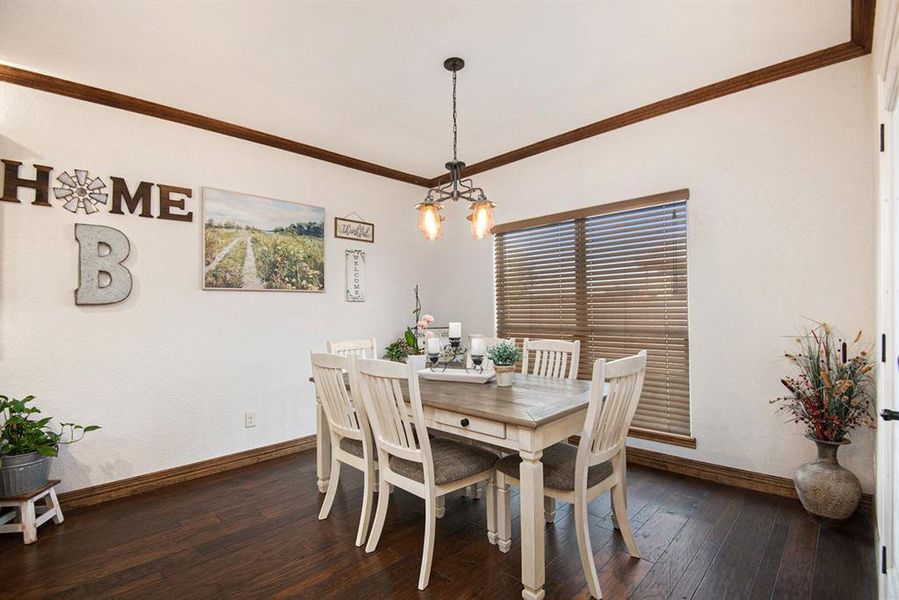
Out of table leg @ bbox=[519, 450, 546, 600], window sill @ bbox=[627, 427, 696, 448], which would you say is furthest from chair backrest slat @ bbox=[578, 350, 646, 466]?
window sill @ bbox=[627, 427, 696, 448]

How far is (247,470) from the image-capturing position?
3334 millimetres

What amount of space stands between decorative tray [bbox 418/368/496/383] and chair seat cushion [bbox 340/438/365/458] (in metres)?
0.55

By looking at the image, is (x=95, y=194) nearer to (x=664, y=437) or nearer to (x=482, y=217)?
(x=482, y=217)

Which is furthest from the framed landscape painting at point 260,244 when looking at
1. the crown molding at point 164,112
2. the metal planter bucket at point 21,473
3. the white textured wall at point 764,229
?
the white textured wall at point 764,229

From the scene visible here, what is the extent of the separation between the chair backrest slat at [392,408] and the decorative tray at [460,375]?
0.59m

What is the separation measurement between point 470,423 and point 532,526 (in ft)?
1.61

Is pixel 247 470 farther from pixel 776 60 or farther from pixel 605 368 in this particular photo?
pixel 776 60

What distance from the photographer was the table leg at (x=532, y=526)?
176cm

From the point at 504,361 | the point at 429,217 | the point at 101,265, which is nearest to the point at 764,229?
the point at 504,361

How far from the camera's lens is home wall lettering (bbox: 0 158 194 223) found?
8.46 feet

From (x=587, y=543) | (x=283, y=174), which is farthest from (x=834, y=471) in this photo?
(x=283, y=174)

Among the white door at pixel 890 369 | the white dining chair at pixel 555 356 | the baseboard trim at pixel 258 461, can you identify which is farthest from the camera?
the white dining chair at pixel 555 356

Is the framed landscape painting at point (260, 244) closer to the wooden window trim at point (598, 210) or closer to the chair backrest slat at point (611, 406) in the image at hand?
the wooden window trim at point (598, 210)

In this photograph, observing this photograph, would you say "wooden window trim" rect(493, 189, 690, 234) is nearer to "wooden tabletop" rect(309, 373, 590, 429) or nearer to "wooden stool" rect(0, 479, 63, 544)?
"wooden tabletop" rect(309, 373, 590, 429)
